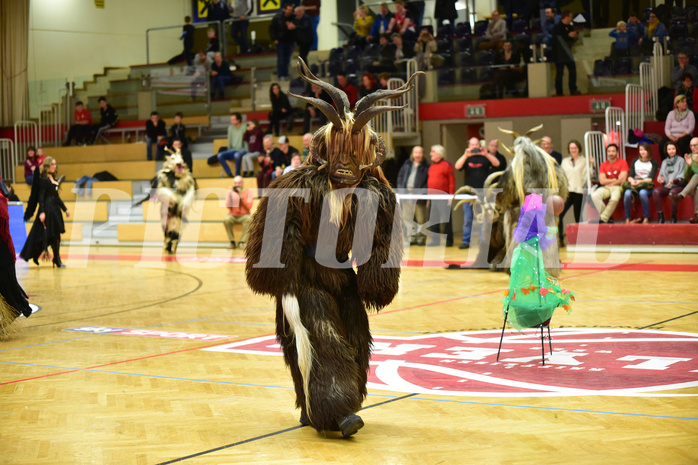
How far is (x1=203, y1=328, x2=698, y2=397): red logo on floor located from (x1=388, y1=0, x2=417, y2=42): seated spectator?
13.7 m

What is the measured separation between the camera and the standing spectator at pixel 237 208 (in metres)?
18.0

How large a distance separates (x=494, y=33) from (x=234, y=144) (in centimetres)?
656

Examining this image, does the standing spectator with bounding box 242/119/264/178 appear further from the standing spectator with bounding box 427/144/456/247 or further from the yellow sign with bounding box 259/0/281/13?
the yellow sign with bounding box 259/0/281/13

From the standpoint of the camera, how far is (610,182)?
1539 centimetres

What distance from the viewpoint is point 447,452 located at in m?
4.52

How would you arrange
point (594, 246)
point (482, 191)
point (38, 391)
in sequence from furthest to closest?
point (594, 246) → point (482, 191) → point (38, 391)

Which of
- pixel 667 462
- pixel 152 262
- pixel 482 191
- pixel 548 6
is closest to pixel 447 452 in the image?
pixel 667 462

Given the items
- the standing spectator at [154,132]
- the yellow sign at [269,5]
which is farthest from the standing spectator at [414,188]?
the yellow sign at [269,5]

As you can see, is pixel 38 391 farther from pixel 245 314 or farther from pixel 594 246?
pixel 594 246

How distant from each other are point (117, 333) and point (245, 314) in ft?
5.13

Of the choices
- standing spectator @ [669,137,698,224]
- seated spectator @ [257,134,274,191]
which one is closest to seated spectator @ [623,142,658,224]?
standing spectator @ [669,137,698,224]

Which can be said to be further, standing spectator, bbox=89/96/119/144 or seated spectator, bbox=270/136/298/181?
A: standing spectator, bbox=89/96/119/144

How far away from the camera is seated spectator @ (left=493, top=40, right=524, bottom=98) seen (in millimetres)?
18438

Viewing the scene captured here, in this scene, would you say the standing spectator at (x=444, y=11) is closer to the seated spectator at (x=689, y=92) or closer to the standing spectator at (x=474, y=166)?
the standing spectator at (x=474, y=166)
